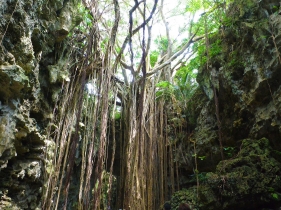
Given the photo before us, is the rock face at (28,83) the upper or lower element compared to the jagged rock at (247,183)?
upper

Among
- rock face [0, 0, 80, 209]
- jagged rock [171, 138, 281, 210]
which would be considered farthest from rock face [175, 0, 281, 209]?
rock face [0, 0, 80, 209]

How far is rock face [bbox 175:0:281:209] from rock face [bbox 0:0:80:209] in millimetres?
2076

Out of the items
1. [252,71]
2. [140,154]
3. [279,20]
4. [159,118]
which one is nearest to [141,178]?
[140,154]

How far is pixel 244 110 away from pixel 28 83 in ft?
9.84

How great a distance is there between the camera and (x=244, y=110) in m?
3.79

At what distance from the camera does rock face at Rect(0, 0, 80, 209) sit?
7.37 feet

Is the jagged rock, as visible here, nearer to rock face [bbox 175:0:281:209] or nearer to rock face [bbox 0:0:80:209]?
rock face [bbox 175:0:281:209]

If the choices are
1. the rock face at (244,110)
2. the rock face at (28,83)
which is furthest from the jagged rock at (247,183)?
the rock face at (28,83)

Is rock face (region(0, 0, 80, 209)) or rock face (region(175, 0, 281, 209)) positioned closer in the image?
rock face (region(0, 0, 80, 209))

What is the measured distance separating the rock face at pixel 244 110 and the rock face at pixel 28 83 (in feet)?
6.81

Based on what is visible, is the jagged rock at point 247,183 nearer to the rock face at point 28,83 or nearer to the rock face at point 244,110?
the rock face at point 244,110

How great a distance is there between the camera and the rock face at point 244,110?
9.75 feet

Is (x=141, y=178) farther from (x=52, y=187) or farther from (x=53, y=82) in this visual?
(x=53, y=82)

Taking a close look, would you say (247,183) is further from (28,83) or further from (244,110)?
(28,83)
